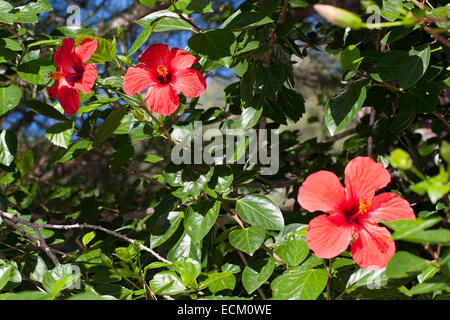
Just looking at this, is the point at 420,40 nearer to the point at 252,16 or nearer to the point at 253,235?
the point at 252,16

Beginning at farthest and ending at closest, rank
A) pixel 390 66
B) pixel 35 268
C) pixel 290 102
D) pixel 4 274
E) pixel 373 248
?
1. pixel 290 102
2. pixel 35 268
3. pixel 390 66
4. pixel 4 274
5. pixel 373 248

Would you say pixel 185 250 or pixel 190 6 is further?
pixel 185 250

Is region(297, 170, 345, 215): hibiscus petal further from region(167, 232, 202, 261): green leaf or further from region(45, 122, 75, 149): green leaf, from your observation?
region(45, 122, 75, 149): green leaf

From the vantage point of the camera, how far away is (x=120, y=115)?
113 cm

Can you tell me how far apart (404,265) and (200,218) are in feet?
1.75

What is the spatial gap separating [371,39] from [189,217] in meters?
0.83

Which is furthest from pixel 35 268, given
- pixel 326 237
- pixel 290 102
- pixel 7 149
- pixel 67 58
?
pixel 290 102

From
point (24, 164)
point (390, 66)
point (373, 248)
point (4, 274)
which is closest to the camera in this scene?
point (373, 248)

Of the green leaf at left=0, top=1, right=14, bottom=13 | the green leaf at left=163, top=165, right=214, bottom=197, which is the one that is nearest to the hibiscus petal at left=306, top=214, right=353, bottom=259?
the green leaf at left=163, top=165, right=214, bottom=197

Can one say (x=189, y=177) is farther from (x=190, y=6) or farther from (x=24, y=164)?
(x=24, y=164)

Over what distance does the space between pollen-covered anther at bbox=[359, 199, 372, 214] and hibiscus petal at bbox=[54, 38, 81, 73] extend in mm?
766

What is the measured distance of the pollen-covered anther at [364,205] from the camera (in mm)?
911

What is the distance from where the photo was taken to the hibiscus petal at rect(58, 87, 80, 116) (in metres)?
1.15

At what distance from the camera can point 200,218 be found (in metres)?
1.13
